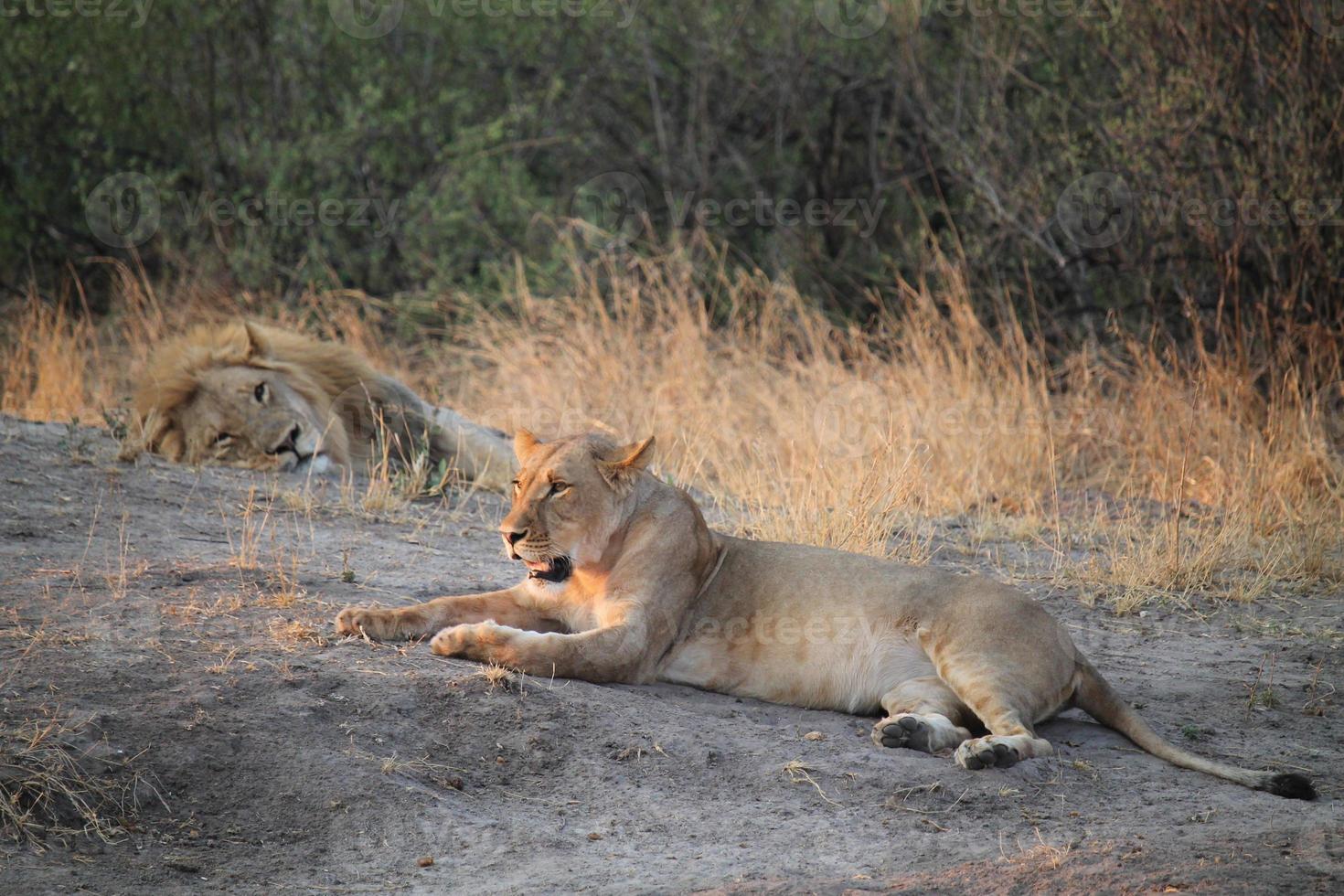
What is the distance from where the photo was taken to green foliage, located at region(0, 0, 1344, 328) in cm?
937

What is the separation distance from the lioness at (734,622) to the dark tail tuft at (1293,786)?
40 cm

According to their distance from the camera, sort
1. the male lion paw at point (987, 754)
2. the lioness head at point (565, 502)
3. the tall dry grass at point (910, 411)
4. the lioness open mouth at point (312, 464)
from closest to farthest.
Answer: the male lion paw at point (987, 754), the lioness head at point (565, 502), the tall dry grass at point (910, 411), the lioness open mouth at point (312, 464)

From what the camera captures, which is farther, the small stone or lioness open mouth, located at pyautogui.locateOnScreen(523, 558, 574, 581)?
lioness open mouth, located at pyautogui.locateOnScreen(523, 558, 574, 581)

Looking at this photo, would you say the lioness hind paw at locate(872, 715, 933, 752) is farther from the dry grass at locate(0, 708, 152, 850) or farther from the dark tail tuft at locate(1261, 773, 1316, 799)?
the dry grass at locate(0, 708, 152, 850)

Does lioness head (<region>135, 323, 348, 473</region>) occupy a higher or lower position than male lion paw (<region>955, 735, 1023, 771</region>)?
lower

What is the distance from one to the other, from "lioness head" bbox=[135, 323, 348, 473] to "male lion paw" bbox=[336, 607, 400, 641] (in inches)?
114

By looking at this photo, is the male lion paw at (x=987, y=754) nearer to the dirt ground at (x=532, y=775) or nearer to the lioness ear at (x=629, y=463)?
the dirt ground at (x=532, y=775)

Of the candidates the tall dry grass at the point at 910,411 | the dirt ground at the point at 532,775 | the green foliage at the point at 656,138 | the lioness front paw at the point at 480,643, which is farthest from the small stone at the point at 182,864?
the green foliage at the point at 656,138

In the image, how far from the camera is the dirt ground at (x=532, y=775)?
124 inches

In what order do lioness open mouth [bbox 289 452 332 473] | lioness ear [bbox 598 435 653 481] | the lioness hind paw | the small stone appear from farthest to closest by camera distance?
lioness open mouth [bbox 289 452 332 473] → lioness ear [bbox 598 435 653 481] → the lioness hind paw → the small stone

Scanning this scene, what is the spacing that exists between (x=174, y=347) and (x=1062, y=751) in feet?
17.1

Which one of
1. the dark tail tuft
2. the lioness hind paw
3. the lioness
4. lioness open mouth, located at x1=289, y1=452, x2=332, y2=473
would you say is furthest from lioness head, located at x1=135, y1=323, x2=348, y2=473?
the dark tail tuft

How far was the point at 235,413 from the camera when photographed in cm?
717

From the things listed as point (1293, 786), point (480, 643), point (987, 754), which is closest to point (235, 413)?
point (480, 643)
